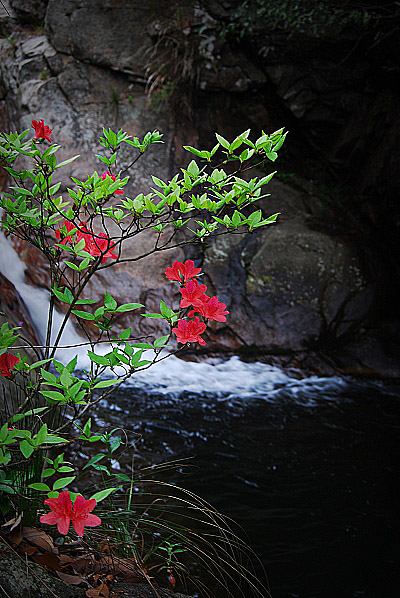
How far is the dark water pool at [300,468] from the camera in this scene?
6.34 feet

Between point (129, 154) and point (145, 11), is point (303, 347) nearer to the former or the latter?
point (129, 154)

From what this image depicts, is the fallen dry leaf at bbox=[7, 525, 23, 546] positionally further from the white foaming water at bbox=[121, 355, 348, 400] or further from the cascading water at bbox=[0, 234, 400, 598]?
the white foaming water at bbox=[121, 355, 348, 400]

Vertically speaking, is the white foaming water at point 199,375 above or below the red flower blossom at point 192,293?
below

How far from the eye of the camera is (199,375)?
389cm

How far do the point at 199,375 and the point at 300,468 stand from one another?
4.63 feet

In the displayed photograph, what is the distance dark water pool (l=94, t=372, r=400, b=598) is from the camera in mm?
1932

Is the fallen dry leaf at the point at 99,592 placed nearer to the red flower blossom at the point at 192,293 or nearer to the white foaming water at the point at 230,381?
the red flower blossom at the point at 192,293

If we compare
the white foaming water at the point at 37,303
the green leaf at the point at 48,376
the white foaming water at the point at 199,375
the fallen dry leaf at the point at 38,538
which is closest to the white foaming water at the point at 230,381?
the white foaming water at the point at 199,375

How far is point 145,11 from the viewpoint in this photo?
16.2ft

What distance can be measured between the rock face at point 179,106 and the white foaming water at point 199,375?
27.6 inches

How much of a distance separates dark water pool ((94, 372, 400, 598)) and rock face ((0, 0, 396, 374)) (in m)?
1.29

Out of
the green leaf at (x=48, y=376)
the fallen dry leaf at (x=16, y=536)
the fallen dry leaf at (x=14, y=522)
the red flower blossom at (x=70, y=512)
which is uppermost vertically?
the green leaf at (x=48, y=376)

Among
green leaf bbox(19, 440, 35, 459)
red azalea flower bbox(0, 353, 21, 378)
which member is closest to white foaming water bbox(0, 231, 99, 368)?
red azalea flower bbox(0, 353, 21, 378)

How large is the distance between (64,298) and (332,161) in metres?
4.56
